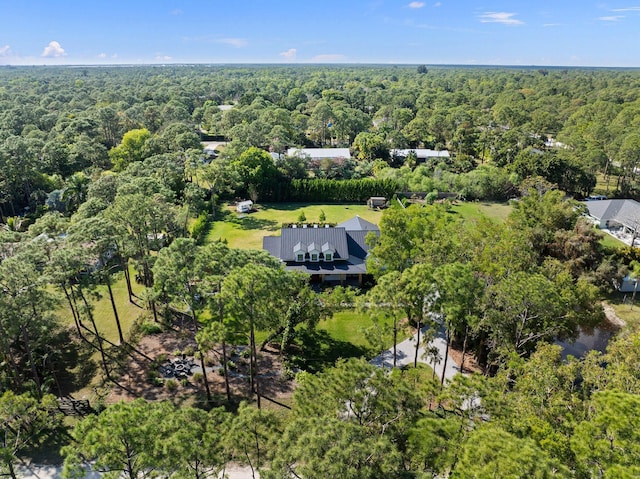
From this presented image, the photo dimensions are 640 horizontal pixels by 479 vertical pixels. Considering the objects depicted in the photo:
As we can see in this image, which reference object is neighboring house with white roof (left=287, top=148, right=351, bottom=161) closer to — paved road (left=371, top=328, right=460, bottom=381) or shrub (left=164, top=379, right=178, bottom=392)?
paved road (left=371, top=328, right=460, bottom=381)

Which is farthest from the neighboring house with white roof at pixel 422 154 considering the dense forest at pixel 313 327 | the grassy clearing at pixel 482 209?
the grassy clearing at pixel 482 209

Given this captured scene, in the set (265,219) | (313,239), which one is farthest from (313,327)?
(265,219)

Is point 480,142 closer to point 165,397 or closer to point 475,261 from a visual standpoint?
point 475,261

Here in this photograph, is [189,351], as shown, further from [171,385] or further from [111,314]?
[111,314]

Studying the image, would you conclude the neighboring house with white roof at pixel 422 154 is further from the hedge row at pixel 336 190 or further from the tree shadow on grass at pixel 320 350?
the tree shadow on grass at pixel 320 350

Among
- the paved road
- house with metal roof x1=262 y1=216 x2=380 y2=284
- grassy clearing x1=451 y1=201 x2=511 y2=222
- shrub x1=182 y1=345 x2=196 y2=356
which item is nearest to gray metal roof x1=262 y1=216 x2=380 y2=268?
house with metal roof x1=262 y1=216 x2=380 y2=284

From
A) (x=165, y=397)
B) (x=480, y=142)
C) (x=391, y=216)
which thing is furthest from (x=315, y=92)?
(x=165, y=397)
